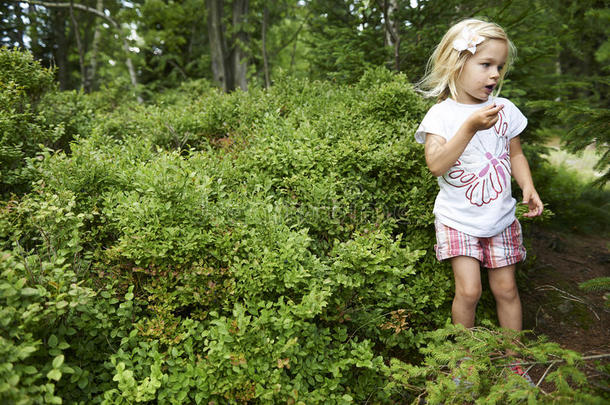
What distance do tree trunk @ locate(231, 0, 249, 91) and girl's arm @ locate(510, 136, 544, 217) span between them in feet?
Result: 22.3

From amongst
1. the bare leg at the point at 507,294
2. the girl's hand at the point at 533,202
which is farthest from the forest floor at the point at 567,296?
the girl's hand at the point at 533,202

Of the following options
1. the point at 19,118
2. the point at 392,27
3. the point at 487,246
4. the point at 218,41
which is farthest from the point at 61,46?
the point at 487,246

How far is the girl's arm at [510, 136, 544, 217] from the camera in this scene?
7.87ft

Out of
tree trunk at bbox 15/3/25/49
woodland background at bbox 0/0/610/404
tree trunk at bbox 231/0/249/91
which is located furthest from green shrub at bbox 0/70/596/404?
tree trunk at bbox 15/3/25/49

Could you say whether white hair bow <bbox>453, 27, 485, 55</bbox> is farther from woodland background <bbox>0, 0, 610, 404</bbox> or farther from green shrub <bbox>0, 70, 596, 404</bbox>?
green shrub <bbox>0, 70, 596, 404</bbox>

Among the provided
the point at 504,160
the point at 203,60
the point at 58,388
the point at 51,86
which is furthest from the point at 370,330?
the point at 203,60

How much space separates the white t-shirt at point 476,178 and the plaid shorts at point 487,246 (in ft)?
0.18

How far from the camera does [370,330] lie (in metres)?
2.48

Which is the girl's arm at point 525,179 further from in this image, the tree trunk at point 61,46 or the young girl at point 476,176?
the tree trunk at point 61,46

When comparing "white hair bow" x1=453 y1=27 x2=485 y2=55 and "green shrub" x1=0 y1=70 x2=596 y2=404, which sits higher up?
"white hair bow" x1=453 y1=27 x2=485 y2=55

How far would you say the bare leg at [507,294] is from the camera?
93.6 inches

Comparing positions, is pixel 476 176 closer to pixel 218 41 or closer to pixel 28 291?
pixel 28 291

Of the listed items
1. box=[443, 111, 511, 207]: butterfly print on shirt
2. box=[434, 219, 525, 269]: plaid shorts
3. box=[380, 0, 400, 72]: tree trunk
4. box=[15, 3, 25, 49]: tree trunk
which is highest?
box=[15, 3, 25, 49]: tree trunk

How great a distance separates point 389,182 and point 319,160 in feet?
2.05
